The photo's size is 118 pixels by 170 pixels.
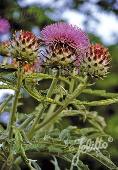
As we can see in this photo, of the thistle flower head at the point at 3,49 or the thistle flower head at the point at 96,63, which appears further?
the thistle flower head at the point at 3,49

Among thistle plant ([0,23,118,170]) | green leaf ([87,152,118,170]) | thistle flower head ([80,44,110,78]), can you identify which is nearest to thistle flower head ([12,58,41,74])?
thistle plant ([0,23,118,170])

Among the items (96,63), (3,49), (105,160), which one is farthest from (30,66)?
(105,160)

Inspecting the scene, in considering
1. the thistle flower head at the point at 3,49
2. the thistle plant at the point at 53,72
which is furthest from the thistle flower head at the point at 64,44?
the thistle flower head at the point at 3,49

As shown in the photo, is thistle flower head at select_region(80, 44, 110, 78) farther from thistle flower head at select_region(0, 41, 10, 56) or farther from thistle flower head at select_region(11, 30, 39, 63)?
thistle flower head at select_region(0, 41, 10, 56)

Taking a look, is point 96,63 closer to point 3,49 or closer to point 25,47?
point 25,47

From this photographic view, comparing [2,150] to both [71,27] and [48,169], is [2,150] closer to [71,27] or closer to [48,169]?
[71,27]

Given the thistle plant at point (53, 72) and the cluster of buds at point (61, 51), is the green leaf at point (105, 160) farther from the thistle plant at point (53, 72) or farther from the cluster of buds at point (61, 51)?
the cluster of buds at point (61, 51)
